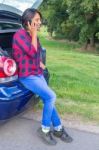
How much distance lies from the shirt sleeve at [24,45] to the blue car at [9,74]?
0.57 feet

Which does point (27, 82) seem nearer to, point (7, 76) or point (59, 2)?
point (7, 76)

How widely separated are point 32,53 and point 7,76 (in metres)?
0.39

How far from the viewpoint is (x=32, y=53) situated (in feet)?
15.6

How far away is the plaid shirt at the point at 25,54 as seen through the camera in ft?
15.6

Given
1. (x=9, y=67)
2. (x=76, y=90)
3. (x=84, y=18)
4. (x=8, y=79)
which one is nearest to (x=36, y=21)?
(x=9, y=67)

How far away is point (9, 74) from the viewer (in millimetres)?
4715

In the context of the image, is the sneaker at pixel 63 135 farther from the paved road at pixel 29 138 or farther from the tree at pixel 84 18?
the tree at pixel 84 18

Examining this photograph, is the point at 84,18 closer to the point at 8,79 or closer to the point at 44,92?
the point at 44,92

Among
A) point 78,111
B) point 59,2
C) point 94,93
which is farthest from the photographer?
point 59,2

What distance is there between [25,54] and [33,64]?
0.16m

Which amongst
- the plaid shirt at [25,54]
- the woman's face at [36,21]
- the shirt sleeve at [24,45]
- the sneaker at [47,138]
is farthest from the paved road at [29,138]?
the woman's face at [36,21]

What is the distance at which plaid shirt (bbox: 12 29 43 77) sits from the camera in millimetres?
4766

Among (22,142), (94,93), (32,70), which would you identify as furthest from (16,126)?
(94,93)

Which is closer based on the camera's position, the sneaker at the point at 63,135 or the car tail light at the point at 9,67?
the car tail light at the point at 9,67
